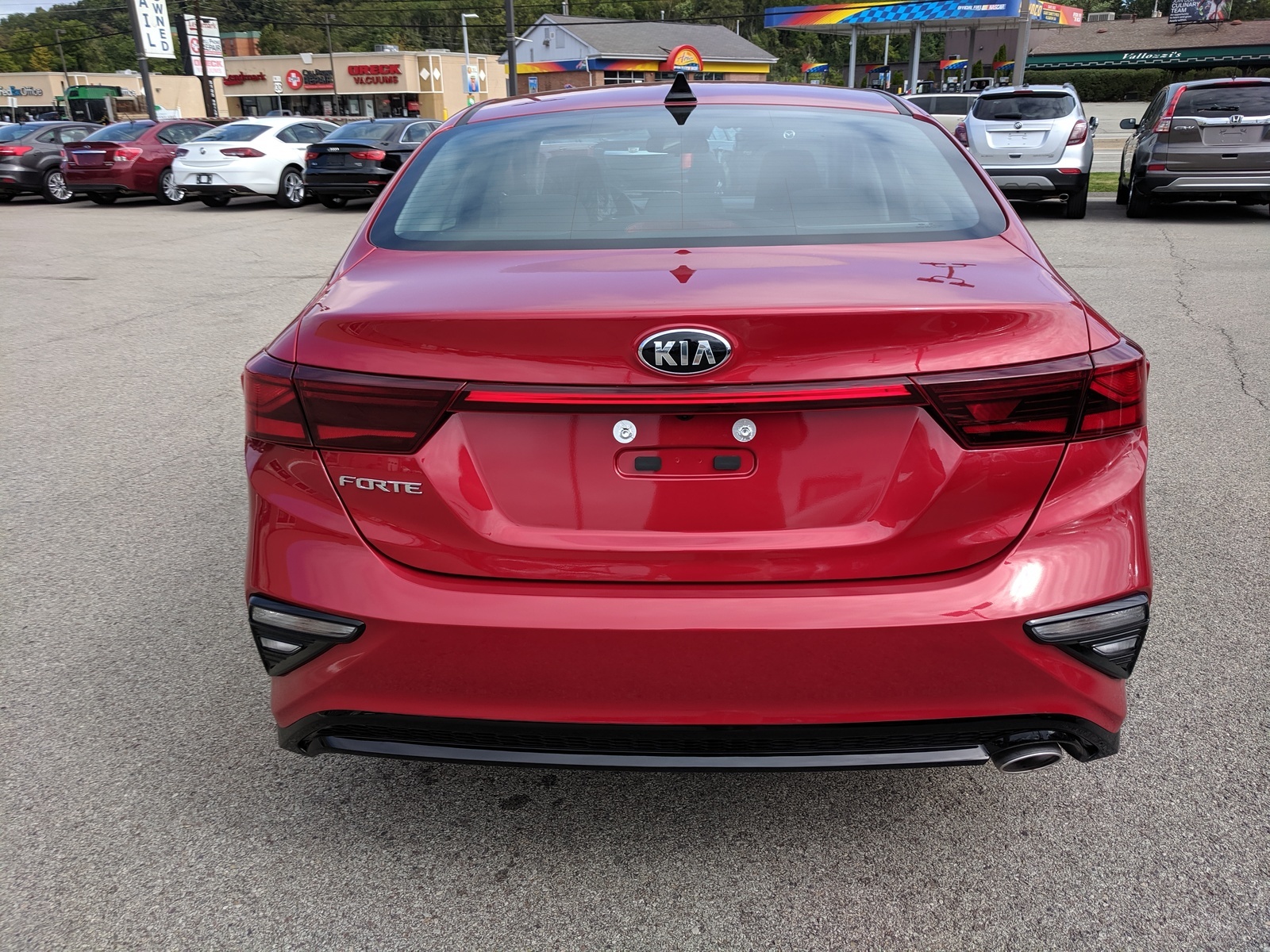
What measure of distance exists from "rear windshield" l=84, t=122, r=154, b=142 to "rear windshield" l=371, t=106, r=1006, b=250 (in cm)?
2120

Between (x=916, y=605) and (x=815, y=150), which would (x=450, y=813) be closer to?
(x=916, y=605)

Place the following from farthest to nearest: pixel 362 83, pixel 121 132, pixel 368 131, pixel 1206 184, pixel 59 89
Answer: pixel 59 89, pixel 362 83, pixel 121 132, pixel 368 131, pixel 1206 184

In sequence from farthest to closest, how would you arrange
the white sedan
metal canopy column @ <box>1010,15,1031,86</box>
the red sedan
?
metal canopy column @ <box>1010,15,1031,86</box>, the red sedan, the white sedan

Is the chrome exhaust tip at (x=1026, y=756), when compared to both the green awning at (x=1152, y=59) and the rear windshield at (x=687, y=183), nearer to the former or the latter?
the rear windshield at (x=687, y=183)

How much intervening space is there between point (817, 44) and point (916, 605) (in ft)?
404

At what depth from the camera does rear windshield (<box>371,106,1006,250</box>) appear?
2443 mm

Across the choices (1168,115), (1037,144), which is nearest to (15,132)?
(1037,144)

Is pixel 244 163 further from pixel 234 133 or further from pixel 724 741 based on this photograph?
pixel 724 741

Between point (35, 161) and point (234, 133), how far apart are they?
19.0 feet

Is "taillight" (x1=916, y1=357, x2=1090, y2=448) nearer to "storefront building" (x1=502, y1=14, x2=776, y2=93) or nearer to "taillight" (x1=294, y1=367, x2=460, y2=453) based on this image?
"taillight" (x1=294, y1=367, x2=460, y2=453)

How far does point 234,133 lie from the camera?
63.6 feet

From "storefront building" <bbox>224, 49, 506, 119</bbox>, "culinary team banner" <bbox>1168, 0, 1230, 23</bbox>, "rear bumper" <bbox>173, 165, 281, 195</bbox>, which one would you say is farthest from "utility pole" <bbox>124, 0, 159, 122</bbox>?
"culinary team banner" <bbox>1168, 0, 1230, 23</bbox>

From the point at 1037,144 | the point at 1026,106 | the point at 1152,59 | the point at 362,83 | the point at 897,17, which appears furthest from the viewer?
the point at 1152,59

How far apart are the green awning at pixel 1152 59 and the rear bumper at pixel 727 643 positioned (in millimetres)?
89198
